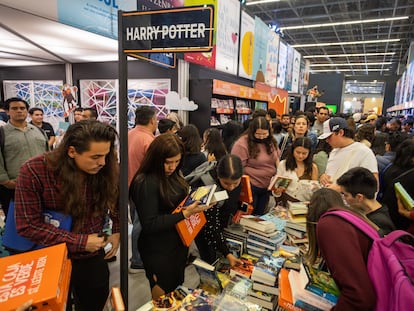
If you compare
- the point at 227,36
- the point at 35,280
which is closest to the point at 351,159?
the point at 35,280

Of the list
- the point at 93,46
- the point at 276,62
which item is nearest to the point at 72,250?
the point at 93,46

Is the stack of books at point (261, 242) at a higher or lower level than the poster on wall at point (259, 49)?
lower

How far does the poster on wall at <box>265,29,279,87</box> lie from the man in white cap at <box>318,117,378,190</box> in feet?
24.4

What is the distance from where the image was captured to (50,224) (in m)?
1.38

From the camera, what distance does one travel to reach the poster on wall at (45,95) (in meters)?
→ 6.91

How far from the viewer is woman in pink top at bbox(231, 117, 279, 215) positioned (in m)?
3.24

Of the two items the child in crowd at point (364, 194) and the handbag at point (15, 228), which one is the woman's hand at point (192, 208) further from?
the child in crowd at point (364, 194)

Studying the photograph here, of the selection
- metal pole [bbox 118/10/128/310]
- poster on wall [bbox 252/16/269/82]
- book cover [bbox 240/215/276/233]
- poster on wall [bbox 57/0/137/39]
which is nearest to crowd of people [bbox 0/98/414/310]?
book cover [bbox 240/215/276/233]

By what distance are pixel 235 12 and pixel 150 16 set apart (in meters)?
6.77

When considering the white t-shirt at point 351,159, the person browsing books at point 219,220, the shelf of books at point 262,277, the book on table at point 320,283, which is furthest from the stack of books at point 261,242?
the white t-shirt at point 351,159

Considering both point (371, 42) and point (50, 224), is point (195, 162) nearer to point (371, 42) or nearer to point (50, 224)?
point (50, 224)

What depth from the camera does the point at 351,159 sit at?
8.71 feet

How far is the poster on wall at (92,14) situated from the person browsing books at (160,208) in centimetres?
292

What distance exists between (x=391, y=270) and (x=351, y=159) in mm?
1804
